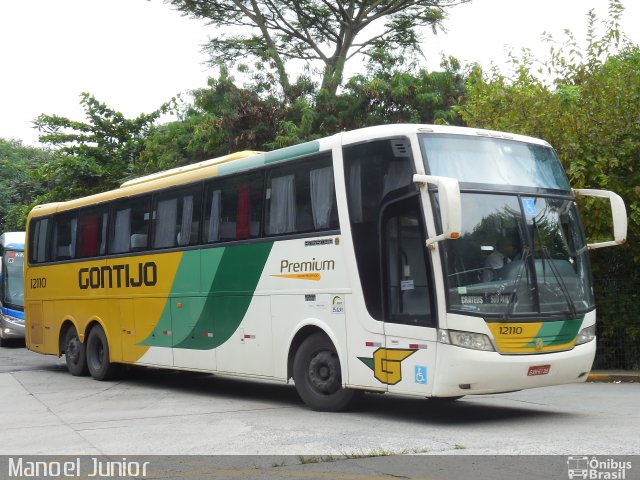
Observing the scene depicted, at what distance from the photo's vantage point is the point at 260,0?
1160 inches

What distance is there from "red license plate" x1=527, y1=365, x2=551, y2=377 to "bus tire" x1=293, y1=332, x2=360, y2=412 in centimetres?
221

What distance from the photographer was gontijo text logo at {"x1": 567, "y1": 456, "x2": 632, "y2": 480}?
722 centimetres

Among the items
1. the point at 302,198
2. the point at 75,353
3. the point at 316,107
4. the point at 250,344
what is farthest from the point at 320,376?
the point at 316,107

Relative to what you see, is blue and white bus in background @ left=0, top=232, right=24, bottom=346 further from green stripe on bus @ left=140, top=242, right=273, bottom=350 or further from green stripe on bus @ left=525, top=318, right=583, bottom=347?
green stripe on bus @ left=525, top=318, right=583, bottom=347

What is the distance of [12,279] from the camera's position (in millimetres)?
28562

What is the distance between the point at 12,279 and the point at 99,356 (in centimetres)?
1238

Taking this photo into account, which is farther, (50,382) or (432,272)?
(50,382)

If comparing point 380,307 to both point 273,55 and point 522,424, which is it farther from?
point 273,55

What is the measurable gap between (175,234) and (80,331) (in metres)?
4.17

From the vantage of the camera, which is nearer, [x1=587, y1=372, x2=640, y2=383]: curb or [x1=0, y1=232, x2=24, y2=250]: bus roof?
[x1=587, y1=372, x2=640, y2=383]: curb

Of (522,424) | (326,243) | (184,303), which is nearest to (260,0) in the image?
(184,303)

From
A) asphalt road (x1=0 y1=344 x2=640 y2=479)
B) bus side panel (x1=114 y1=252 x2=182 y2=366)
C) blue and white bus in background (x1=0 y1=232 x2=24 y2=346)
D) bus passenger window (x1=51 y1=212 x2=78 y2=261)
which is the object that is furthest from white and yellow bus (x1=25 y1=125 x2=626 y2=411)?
blue and white bus in background (x1=0 y1=232 x2=24 y2=346)

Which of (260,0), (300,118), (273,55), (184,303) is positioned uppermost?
(260,0)

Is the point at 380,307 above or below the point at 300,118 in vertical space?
below
